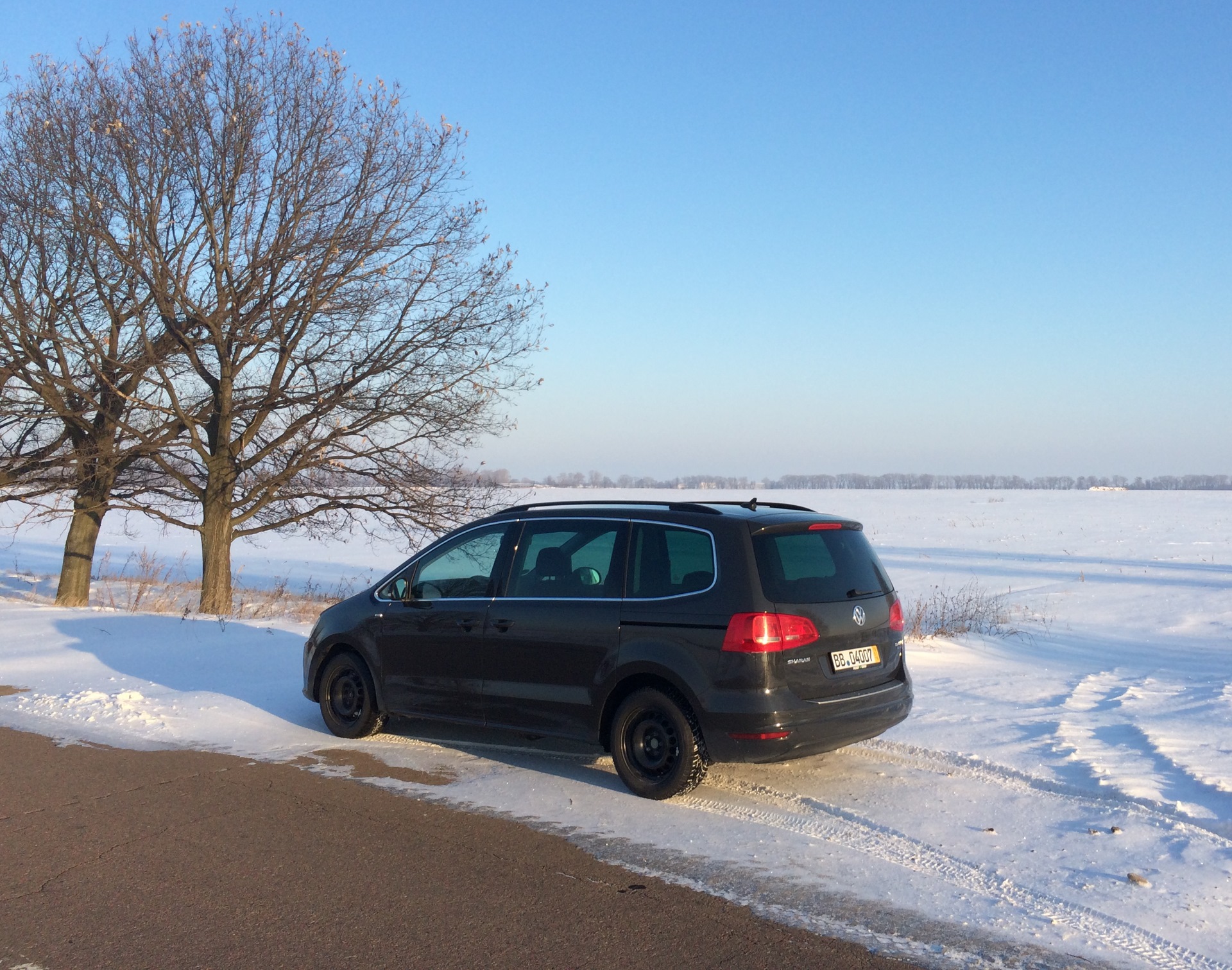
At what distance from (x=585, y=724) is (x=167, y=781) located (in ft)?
8.89

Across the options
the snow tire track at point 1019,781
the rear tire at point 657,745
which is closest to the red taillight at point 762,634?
the rear tire at point 657,745

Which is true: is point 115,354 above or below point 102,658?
above

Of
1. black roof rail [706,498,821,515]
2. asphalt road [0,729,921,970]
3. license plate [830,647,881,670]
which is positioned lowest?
asphalt road [0,729,921,970]

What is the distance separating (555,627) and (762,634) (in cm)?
148

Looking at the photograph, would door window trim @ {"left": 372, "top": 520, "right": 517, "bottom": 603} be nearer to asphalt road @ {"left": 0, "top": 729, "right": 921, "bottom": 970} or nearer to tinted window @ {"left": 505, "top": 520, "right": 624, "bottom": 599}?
tinted window @ {"left": 505, "top": 520, "right": 624, "bottom": 599}

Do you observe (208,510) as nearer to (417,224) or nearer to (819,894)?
(417,224)

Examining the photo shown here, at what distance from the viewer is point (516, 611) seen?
6801 millimetres

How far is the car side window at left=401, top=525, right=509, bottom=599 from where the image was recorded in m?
7.21

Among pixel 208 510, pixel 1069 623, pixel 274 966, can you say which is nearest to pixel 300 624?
pixel 208 510

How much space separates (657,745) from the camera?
20.0ft

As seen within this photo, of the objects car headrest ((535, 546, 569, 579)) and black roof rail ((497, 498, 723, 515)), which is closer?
black roof rail ((497, 498, 723, 515))

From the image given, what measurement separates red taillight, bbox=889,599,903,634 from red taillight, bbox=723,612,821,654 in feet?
3.29

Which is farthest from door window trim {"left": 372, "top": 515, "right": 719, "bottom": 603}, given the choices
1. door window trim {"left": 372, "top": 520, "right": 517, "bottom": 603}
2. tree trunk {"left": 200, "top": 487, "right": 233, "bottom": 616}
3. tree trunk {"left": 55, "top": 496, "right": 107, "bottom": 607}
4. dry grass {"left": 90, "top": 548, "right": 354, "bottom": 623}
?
tree trunk {"left": 55, "top": 496, "right": 107, "bottom": 607}

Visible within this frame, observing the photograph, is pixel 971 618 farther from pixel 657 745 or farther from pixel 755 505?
pixel 657 745
